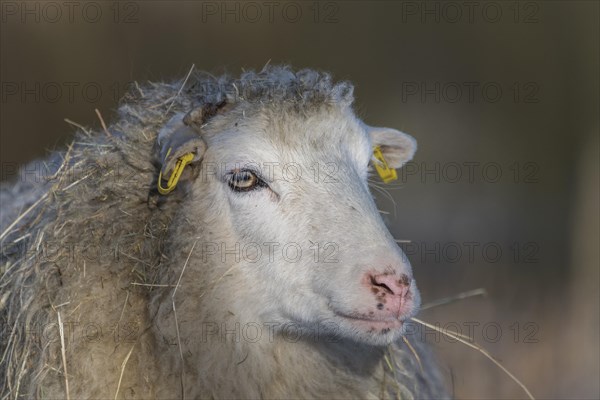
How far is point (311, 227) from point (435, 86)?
1254 cm

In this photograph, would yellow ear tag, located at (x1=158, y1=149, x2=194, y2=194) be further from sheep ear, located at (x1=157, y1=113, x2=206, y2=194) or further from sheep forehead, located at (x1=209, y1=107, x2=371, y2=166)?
sheep forehead, located at (x1=209, y1=107, x2=371, y2=166)

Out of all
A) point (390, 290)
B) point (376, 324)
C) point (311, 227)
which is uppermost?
point (311, 227)

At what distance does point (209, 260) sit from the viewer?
13.2ft

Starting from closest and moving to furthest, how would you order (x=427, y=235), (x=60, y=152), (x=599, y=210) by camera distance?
(x=60, y=152)
(x=599, y=210)
(x=427, y=235)

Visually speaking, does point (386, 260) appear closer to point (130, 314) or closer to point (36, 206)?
point (130, 314)

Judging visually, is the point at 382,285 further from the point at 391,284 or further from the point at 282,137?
the point at 282,137

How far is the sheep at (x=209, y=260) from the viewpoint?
151 inches

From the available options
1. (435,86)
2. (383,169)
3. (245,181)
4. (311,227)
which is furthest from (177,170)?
(435,86)

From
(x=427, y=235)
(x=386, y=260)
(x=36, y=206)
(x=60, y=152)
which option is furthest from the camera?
(x=427, y=235)

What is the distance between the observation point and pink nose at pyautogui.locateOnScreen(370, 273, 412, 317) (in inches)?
138

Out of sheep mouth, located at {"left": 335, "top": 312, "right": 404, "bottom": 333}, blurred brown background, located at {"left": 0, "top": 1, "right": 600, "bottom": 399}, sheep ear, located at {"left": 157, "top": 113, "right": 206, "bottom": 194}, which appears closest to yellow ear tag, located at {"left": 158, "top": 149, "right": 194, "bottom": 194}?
sheep ear, located at {"left": 157, "top": 113, "right": 206, "bottom": 194}

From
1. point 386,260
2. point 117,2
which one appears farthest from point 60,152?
point 117,2

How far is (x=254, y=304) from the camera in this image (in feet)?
13.0

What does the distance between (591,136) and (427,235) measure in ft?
11.4
